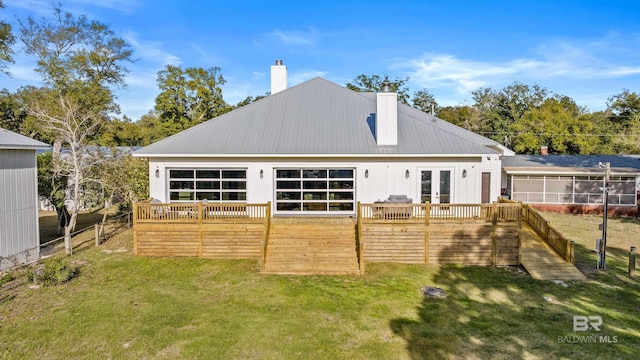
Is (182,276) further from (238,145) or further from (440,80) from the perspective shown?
(440,80)

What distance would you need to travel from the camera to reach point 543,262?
11.6 m

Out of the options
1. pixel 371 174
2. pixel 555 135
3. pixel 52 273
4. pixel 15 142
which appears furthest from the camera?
pixel 555 135

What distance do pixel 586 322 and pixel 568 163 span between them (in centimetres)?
2126

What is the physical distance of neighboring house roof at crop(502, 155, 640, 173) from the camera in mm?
22719

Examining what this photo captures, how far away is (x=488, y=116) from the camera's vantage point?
4597cm

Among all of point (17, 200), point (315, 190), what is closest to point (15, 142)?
point (17, 200)

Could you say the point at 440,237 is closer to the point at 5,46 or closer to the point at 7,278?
the point at 7,278

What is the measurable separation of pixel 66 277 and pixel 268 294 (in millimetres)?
5756

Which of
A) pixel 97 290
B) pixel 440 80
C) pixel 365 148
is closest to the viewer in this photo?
pixel 97 290

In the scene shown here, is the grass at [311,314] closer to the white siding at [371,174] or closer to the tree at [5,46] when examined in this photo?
the white siding at [371,174]

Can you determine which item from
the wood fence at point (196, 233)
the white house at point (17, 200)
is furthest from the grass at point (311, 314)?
the white house at point (17, 200)

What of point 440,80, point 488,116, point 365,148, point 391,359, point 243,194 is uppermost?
point 440,80

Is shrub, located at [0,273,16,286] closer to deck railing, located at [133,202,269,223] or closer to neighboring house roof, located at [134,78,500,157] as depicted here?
deck railing, located at [133,202,269,223]

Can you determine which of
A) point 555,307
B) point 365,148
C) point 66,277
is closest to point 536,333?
point 555,307
